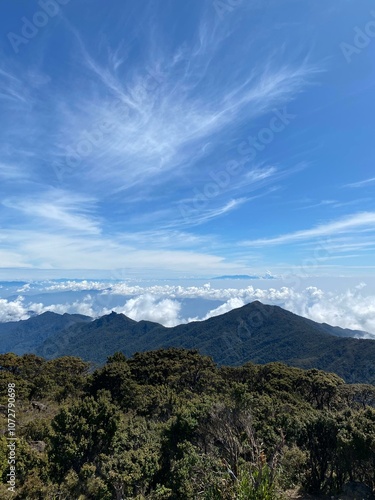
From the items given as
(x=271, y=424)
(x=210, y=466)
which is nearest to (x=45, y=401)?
(x=271, y=424)

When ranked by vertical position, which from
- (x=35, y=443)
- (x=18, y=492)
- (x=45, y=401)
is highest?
(x=18, y=492)

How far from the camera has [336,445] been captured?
23844 millimetres

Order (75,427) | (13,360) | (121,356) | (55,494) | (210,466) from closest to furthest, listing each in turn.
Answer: (210,466)
(55,494)
(75,427)
(13,360)
(121,356)

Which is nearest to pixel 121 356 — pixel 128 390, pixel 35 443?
pixel 128 390

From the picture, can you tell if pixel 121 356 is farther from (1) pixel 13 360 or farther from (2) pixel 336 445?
(2) pixel 336 445

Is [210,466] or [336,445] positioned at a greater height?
[210,466]

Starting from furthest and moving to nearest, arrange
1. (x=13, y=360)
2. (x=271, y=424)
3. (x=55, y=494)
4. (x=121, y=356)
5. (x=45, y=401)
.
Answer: (x=121, y=356), (x=13, y=360), (x=45, y=401), (x=271, y=424), (x=55, y=494)

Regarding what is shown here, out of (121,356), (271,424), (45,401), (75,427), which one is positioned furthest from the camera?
(121,356)

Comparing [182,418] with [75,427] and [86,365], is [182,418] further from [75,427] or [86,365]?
[86,365]

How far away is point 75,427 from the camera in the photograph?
930 inches

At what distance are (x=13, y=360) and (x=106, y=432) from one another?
39.3 m

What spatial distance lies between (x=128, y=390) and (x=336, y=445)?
29.9 m

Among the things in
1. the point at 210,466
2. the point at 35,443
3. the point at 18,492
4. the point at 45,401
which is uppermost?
the point at 210,466

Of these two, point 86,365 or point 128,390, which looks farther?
point 86,365
